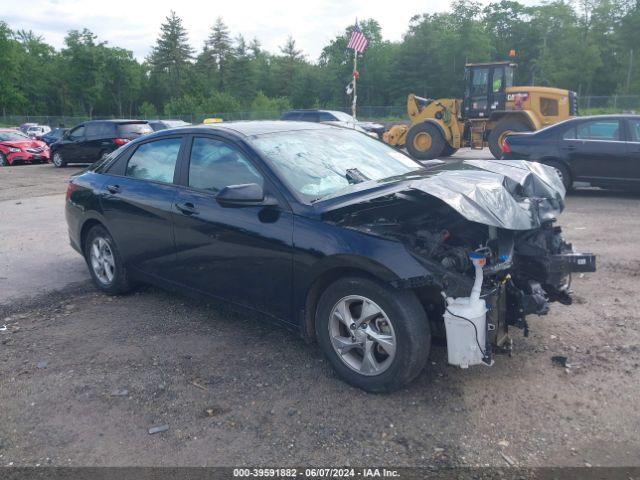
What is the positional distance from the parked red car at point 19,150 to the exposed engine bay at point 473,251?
21.5m

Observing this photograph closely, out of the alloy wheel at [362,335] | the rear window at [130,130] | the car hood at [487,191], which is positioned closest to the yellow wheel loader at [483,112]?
the rear window at [130,130]

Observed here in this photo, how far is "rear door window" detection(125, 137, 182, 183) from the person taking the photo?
195 inches

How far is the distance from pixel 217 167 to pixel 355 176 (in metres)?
Result: 1.09

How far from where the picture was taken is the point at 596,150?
10203 mm

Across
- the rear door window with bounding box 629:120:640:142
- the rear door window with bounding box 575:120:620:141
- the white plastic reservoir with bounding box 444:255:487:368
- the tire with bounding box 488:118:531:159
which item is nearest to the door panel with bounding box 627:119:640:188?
the rear door window with bounding box 629:120:640:142

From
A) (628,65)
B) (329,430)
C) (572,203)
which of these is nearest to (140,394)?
(329,430)

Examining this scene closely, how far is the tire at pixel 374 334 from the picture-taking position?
3.43 metres

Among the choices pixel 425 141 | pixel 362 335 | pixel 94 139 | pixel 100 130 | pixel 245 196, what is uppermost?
pixel 245 196

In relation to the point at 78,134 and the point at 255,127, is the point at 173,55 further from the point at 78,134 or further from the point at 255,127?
the point at 255,127

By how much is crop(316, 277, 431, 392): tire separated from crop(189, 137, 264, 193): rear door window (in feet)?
3.55

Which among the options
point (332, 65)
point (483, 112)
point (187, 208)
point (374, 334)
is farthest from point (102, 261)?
point (332, 65)

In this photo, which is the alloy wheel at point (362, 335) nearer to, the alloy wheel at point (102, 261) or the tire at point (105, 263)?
the tire at point (105, 263)

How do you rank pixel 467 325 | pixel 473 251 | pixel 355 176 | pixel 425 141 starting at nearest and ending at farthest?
pixel 467 325, pixel 473 251, pixel 355 176, pixel 425 141

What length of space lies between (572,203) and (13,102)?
78728 mm
